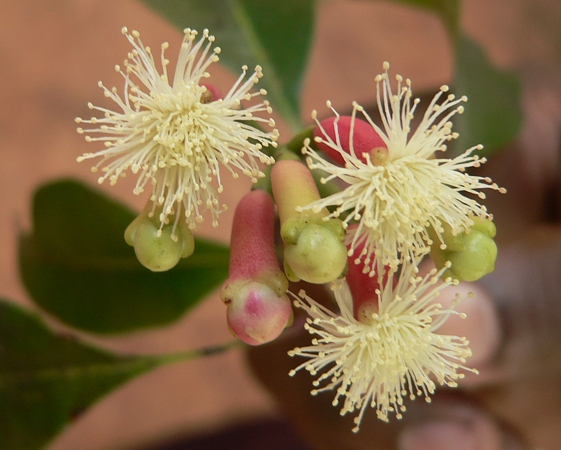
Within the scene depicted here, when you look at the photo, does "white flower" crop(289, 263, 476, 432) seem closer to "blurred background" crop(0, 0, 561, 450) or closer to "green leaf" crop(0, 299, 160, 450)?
"green leaf" crop(0, 299, 160, 450)

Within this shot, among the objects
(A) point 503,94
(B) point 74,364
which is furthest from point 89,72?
(A) point 503,94

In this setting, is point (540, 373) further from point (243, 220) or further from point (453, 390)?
point (243, 220)

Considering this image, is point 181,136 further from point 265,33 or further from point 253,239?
point 265,33

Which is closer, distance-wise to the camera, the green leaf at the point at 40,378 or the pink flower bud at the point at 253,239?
the pink flower bud at the point at 253,239

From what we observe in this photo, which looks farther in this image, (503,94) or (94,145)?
(94,145)

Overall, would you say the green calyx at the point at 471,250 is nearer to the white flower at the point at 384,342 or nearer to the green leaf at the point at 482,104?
the white flower at the point at 384,342

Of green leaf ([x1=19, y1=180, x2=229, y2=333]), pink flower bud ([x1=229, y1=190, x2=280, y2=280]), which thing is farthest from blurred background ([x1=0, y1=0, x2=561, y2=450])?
pink flower bud ([x1=229, y1=190, x2=280, y2=280])

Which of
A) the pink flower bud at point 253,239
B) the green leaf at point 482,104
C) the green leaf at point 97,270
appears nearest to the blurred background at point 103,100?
the green leaf at point 482,104
